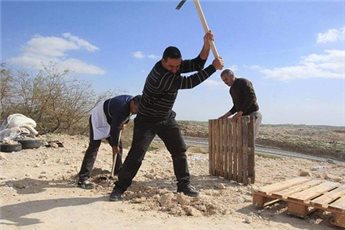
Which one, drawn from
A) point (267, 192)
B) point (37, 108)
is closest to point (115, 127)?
point (267, 192)

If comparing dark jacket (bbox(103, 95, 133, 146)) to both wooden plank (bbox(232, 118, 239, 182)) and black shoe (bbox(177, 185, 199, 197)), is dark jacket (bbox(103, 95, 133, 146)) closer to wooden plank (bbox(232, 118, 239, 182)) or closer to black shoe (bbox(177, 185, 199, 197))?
black shoe (bbox(177, 185, 199, 197))

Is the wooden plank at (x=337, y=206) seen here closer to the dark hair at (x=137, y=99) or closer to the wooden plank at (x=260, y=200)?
the wooden plank at (x=260, y=200)

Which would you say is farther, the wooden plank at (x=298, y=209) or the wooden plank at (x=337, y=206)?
the wooden plank at (x=298, y=209)

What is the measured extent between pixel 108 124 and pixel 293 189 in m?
2.94

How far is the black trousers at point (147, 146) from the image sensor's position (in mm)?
5082

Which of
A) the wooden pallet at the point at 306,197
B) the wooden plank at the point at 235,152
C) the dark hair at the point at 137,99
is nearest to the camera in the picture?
the wooden pallet at the point at 306,197

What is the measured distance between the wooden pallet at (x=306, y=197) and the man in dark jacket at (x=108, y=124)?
212 cm

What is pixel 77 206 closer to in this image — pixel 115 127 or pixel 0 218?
pixel 0 218

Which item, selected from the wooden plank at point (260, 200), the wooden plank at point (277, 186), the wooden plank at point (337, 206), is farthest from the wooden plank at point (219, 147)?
the wooden plank at point (337, 206)

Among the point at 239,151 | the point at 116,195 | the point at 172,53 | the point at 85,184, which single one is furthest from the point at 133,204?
the point at 239,151

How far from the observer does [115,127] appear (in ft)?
18.3

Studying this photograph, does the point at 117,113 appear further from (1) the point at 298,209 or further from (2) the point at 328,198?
(2) the point at 328,198

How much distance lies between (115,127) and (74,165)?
2.62 meters

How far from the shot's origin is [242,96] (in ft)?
22.8
